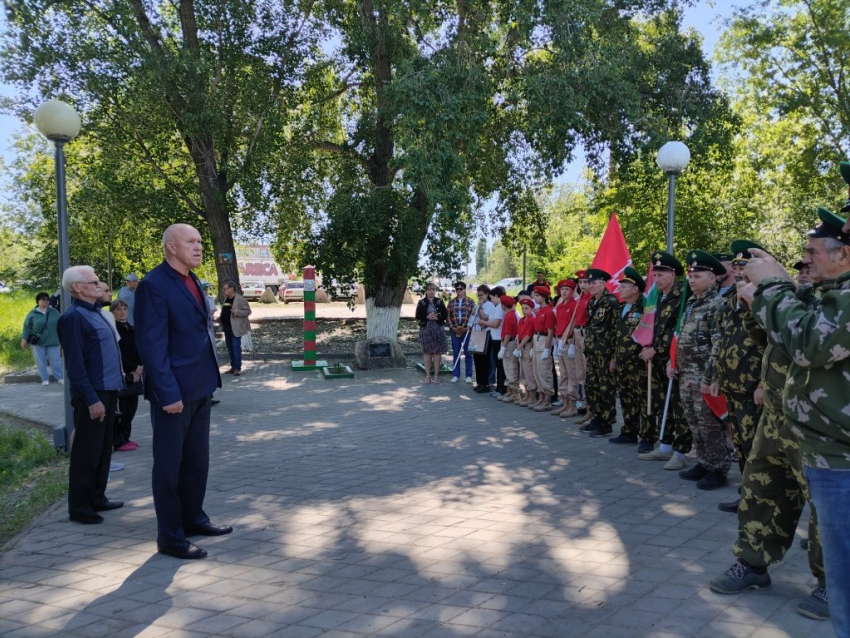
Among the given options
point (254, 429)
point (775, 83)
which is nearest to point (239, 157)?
point (254, 429)

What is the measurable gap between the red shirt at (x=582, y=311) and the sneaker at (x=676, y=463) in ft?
8.89

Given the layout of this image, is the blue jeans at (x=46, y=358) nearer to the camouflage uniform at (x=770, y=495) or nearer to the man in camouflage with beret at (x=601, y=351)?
the man in camouflage with beret at (x=601, y=351)

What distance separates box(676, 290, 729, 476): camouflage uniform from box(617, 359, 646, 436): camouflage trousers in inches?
54.2

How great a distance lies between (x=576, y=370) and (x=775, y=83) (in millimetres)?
19000

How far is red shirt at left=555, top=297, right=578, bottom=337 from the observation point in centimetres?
965

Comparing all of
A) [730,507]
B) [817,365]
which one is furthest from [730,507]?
[817,365]

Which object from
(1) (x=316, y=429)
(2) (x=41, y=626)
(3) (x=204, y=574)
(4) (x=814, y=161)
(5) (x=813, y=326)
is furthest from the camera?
(4) (x=814, y=161)

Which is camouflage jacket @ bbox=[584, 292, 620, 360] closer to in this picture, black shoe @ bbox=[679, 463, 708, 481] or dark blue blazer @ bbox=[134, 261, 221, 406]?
black shoe @ bbox=[679, 463, 708, 481]

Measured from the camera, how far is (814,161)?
23.6 metres

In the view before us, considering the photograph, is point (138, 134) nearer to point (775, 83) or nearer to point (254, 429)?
point (254, 429)

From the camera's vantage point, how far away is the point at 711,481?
6219mm

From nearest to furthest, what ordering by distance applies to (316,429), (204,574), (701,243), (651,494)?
(204,574) → (651,494) → (316,429) → (701,243)

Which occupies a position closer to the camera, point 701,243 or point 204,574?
point 204,574

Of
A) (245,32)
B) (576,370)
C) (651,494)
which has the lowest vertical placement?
(651,494)
